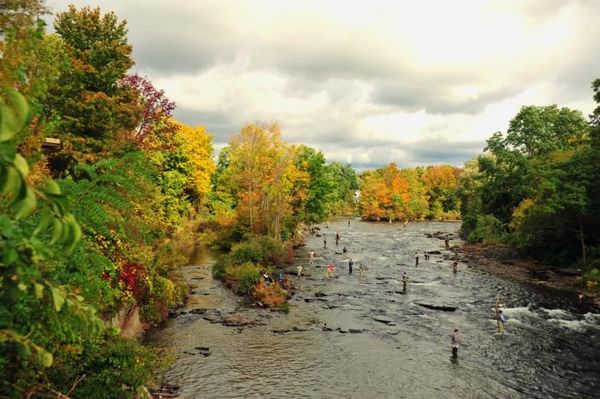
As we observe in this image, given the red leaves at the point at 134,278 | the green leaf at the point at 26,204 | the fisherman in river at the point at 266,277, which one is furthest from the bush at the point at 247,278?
the green leaf at the point at 26,204

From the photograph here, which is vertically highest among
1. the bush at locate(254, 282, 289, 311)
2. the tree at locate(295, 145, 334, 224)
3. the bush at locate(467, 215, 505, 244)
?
the tree at locate(295, 145, 334, 224)

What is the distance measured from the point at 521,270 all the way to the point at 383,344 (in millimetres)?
27399

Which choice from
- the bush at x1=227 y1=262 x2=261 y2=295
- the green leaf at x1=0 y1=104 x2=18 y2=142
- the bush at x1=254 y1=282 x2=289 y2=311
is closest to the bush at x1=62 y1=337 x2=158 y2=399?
the green leaf at x1=0 y1=104 x2=18 y2=142

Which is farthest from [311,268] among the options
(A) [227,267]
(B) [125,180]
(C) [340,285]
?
(B) [125,180]

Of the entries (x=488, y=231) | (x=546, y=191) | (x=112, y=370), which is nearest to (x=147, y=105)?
(x=112, y=370)

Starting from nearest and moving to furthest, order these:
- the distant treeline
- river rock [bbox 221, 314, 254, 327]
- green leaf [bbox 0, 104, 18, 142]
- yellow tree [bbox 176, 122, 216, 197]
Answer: green leaf [bbox 0, 104, 18, 142] → river rock [bbox 221, 314, 254, 327] → the distant treeline → yellow tree [bbox 176, 122, 216, 197]

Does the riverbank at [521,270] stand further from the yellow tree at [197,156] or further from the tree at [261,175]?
the yellow tree at [197,156]

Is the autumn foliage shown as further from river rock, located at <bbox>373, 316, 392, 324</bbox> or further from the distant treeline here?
river rock, located at <bbox>373, 316, 392, 324</bbox>

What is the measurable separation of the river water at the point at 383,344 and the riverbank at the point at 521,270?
2.04 m

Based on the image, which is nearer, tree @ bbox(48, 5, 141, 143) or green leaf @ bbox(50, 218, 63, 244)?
green leaf @ bbox(50, 218, 63, 244)

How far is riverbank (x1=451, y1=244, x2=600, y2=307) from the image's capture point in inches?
1351

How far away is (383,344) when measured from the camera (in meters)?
24.1

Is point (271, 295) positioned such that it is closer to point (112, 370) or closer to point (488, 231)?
point (112, 370)

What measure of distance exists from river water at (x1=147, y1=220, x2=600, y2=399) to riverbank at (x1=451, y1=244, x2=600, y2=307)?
2.04 metres
